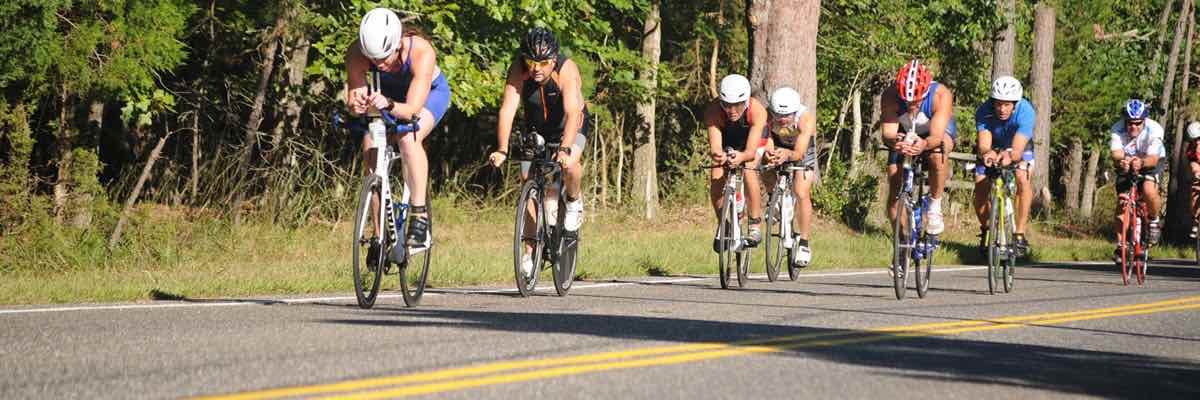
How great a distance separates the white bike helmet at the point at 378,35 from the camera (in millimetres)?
8789

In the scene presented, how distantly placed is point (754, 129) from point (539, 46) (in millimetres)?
3007

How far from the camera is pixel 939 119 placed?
473 inches

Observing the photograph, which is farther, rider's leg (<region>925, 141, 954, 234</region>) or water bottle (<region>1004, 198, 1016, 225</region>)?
water bottle (<region>1004, 198, 1016, 225</region>)

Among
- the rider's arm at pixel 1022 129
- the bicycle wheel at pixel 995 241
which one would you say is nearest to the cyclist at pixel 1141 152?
the rider's arm at pixel 1022 129

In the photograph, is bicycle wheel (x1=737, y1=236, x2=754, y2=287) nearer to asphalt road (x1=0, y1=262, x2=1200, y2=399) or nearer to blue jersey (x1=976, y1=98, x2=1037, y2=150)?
asphalt road (x1=0, y1=262, x2=1200, y2=399)

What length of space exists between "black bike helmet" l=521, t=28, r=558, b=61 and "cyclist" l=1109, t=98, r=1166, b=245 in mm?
7638

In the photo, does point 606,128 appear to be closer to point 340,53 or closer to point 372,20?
point 340,53

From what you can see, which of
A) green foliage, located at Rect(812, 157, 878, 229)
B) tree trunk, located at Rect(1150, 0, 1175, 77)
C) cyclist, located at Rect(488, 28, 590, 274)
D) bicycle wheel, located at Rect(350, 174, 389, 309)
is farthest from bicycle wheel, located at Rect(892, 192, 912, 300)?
tree trunk, located at Rect(1150, 0, 1175, 77)

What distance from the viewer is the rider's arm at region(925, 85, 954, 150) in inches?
469

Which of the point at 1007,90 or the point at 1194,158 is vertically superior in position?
the point at 1007,90

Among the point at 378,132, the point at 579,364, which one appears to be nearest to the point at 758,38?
the point at 378,132

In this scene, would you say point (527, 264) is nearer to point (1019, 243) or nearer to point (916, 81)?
point (916, 81)

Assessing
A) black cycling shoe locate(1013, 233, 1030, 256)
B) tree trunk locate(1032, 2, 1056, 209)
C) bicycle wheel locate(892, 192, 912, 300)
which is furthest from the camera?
tree trunk locate(1032, 2, 1056, 209)

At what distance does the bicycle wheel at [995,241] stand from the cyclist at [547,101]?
154 inches
